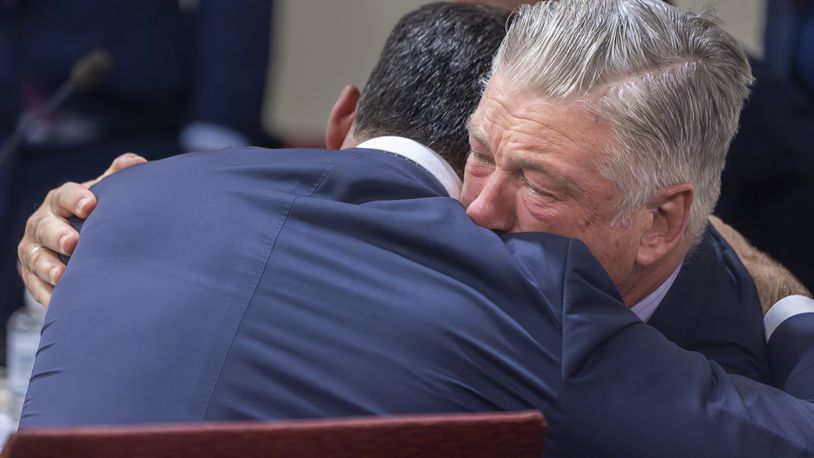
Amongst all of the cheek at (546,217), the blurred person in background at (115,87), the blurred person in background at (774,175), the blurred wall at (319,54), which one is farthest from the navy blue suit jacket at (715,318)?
the blurred wall at (319,54)

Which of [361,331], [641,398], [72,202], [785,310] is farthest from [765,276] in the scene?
[72,202]

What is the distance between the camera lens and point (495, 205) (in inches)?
52.5

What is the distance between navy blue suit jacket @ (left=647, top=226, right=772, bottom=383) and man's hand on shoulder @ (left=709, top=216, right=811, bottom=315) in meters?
0.05

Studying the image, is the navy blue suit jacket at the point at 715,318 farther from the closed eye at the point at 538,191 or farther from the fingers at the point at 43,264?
the fingers at the point at 43,264

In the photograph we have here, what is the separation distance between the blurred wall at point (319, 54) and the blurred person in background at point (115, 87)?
0.63m

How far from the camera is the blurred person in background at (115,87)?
2.86m

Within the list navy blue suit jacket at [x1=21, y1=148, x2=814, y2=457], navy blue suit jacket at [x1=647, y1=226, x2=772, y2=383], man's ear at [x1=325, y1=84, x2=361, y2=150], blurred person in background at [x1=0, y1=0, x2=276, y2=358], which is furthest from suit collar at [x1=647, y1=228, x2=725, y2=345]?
blurred person in background at [x1=0, y1=0, x2=276, y2=358]

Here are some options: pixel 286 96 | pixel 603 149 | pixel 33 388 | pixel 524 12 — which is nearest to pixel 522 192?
pixel 603 149

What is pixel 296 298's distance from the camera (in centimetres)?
116

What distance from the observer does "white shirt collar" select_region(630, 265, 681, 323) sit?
1490 millimetres

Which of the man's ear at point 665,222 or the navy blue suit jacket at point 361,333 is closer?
the navy blue suit jacket at point 361,333

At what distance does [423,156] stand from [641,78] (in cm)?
Answer: 26

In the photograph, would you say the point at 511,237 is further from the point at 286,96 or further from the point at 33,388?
the point at 286,96

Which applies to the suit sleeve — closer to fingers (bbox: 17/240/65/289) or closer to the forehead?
the forehead
